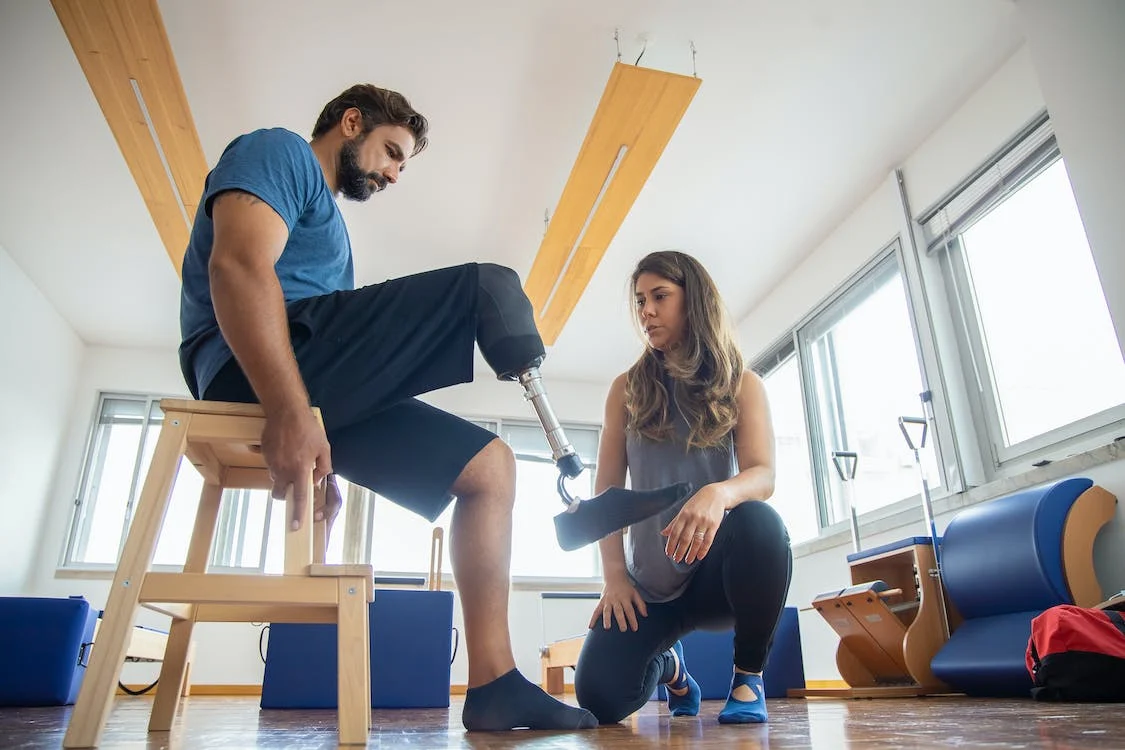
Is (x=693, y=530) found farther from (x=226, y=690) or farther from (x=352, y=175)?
(x=226, y=690)

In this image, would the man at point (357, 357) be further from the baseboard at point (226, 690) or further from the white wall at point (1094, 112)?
the baseboard at point (226, 690)

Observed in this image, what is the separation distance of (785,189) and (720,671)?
262 cm

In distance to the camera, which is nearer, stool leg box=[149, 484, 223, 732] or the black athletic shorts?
the black athletic shorts

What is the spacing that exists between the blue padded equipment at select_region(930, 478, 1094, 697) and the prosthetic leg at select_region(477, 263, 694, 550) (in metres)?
1.74

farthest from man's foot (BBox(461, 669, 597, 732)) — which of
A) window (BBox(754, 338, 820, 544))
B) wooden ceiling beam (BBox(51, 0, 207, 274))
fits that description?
window (BBox(754, 338, 820, 544))

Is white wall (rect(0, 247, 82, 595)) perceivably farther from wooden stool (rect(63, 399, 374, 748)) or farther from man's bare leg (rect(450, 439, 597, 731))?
man's bare leg (rect(450, 439, 597, 731))

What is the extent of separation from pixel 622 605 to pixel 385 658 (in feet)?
4.94

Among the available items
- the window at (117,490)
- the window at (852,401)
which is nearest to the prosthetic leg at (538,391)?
the window at (852,401)

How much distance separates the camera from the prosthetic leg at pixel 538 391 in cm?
118

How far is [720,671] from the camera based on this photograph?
3.64 metres

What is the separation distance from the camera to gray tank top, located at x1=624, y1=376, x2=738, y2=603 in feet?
5.33

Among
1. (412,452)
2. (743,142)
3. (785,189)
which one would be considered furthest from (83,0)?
(785,189)

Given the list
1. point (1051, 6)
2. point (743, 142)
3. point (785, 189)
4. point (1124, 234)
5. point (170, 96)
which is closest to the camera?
point (1124, 234)

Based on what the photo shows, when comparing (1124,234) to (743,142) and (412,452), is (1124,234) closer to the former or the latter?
(743,142)
